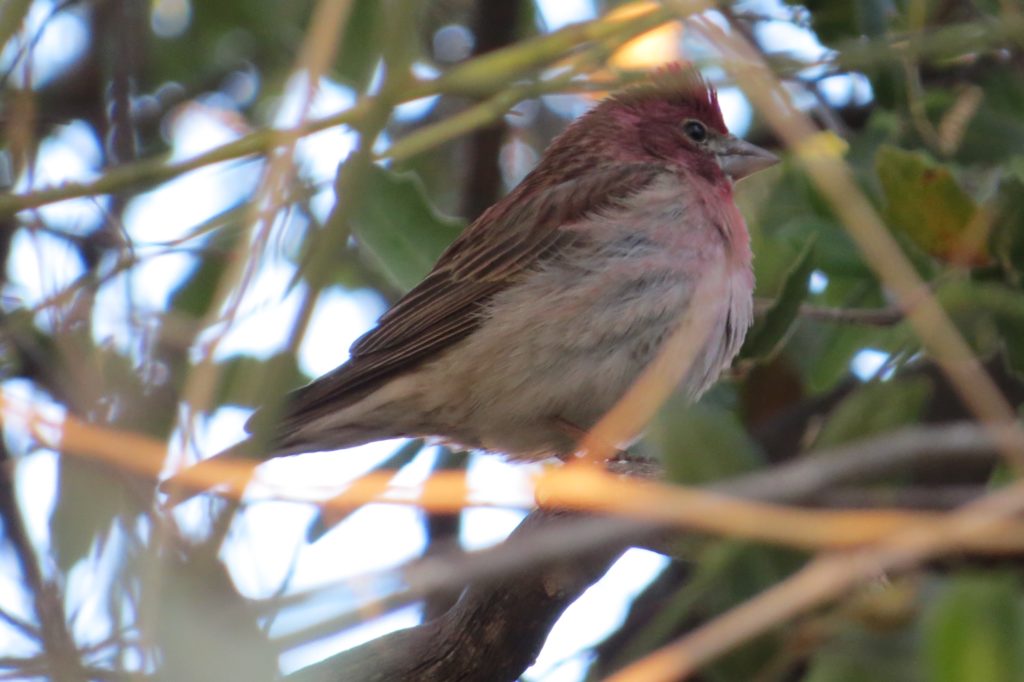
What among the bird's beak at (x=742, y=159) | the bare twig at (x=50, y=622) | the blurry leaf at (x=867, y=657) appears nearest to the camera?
the blurry leaf at (x=867, y=657)

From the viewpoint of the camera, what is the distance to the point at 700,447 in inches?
134

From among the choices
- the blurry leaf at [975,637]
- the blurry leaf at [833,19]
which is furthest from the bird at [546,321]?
the blurry leaf at [975,637]

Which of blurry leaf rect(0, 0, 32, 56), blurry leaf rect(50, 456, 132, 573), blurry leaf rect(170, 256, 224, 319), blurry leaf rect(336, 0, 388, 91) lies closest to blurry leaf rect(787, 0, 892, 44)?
blurry leaf rect(336, 0, 388, 91)

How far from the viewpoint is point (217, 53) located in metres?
8.30

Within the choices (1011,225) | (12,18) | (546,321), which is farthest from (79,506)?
(1011,225)

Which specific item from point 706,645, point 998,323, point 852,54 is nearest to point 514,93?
point 852,54

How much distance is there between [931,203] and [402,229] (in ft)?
7.29

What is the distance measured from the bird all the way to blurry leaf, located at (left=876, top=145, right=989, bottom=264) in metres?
0.82

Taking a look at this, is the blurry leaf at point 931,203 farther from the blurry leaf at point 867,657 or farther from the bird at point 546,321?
the blurry leaf at point 867,657

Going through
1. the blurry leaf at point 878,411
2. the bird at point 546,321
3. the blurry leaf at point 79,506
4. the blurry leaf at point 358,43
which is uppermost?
the blurry leaf at point 358,43

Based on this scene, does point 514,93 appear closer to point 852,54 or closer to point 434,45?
point 852,54

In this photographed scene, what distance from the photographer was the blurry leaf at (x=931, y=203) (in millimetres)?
5227

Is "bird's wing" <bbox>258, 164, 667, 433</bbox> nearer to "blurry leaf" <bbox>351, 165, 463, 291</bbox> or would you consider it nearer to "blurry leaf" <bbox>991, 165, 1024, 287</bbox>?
"blurry leaf" <bbox>351, 165, 463, 291</bbox>

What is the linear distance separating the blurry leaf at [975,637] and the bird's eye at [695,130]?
15.1 feet
